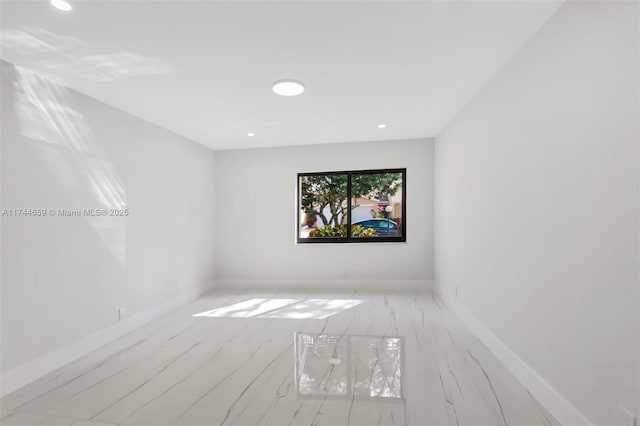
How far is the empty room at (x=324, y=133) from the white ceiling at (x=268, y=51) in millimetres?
19

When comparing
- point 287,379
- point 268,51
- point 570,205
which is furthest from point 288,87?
point 287,379

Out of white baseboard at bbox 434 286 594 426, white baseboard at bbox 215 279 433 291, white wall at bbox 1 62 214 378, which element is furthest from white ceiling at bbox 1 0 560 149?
white baseboard at bbox 215 279 433 291

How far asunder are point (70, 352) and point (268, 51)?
297cm

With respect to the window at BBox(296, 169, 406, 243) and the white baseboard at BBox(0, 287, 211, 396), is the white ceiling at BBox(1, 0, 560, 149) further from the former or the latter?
the white baseboard at BBox(0, 287, 211, 396)

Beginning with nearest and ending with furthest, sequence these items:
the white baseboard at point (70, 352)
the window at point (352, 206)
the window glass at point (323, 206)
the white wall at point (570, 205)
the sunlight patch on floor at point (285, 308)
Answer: the white wall at point (570, 205), the white baseboard at point (70, 352), the sunlight patch on floor at point (285, 308), the window at point (352, 206), the window glass at point (323, 206)

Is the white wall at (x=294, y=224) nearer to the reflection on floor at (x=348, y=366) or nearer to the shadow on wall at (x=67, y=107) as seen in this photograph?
the reflection on floor at (x=348, y=366)

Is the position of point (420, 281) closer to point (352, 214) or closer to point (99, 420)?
point (352, 214)

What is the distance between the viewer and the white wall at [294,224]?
493cm

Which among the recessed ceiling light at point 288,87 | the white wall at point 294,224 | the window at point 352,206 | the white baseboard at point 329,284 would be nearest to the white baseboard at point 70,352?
the white baseboard at point 329,284

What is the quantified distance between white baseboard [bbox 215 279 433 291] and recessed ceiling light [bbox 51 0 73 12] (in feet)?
13.9

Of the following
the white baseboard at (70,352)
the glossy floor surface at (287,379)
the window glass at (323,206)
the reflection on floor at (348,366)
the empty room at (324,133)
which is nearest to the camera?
the empty room at (324,133)

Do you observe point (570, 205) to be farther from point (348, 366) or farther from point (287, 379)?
point (287, 379)

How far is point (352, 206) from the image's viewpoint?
5.30 metres

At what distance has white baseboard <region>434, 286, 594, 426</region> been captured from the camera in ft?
5.64
